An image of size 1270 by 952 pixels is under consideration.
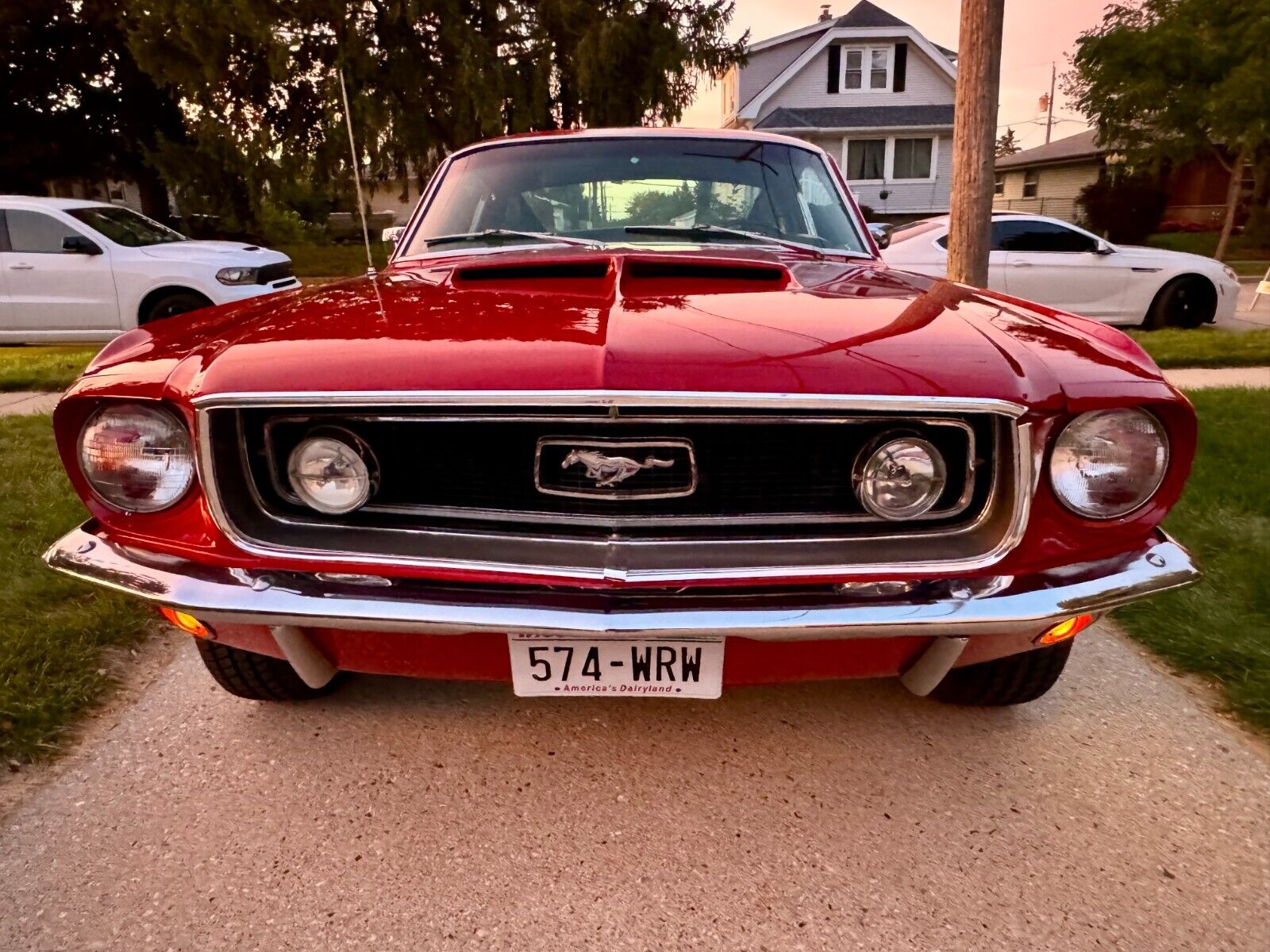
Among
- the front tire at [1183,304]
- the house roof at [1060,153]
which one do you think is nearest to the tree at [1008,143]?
the house roof at [1060,153]

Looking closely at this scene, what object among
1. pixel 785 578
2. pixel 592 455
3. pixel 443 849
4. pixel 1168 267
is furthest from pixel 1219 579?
pixel 1168 267

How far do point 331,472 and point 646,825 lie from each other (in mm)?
1014

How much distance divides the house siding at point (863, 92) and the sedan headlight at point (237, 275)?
20646mm

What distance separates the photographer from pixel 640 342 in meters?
1.62

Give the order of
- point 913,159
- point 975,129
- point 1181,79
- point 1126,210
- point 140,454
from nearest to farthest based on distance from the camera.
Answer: point 140,454 < point 975,129 < point 1181,79 < point 1126,210 < point 913,159

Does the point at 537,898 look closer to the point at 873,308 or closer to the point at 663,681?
the point at 663,681

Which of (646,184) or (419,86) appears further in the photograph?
(419,86)

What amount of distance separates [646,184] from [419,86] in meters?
14.0

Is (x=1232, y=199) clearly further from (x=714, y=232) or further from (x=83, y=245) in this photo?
(x=83, y=245)

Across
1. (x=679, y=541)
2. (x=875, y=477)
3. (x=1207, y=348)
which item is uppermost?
(x=875, y=477)

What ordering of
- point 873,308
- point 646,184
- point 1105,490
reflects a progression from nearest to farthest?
1. point 1105,490
2. point 873,308
3. point 646,184

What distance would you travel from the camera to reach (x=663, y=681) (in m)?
1.76

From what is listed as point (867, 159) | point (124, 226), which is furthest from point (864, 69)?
point (124, 226)

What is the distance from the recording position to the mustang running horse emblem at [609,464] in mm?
1661
